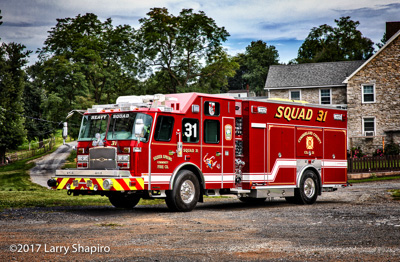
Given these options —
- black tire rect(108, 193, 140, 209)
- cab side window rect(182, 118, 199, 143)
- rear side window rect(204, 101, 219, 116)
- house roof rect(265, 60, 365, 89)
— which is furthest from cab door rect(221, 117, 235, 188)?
house roof rect(265, 60, 365, 89)

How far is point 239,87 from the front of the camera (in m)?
122

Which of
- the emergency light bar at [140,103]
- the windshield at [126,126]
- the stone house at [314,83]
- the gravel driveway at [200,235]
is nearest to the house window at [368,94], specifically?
the stone house at [314,83]

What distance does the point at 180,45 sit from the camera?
149 ft

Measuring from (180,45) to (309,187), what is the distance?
2992 centimetres

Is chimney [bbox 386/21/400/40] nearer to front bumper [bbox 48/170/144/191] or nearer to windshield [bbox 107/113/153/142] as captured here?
windshield [bbox 107/113/153/142]

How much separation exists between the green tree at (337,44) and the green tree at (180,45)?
2972 centimetres

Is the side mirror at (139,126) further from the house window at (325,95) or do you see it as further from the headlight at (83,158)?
the house window at (325,95)

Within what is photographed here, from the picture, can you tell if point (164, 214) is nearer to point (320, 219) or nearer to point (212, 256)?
point (320, 219)

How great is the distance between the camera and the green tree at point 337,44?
7425cm

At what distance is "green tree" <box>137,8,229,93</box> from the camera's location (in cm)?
4516

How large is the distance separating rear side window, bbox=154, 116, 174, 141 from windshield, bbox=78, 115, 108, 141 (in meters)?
1.44

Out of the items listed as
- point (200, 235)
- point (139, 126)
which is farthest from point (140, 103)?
point (200, 235)

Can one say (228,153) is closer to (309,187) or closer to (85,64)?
(309,187)

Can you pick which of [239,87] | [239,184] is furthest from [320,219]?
[239,87]
